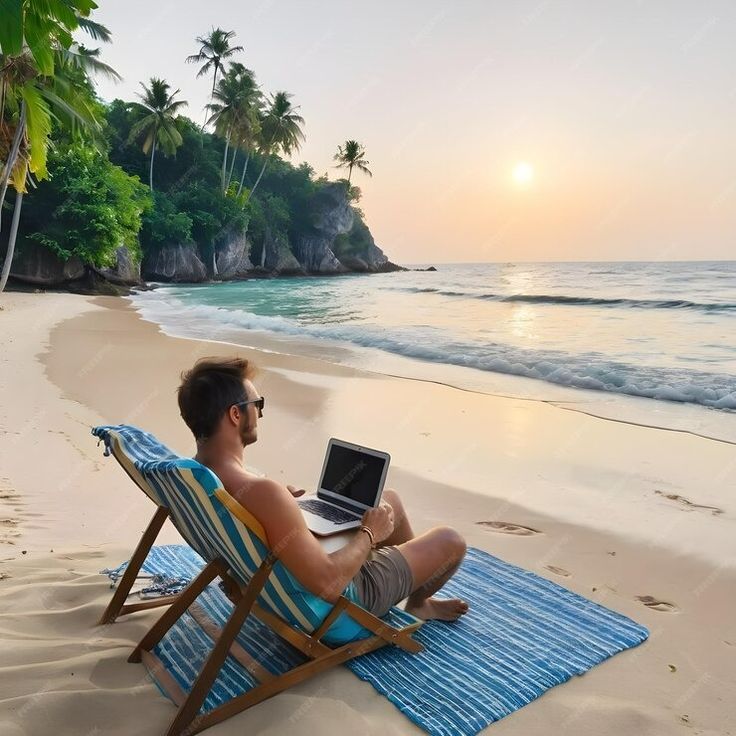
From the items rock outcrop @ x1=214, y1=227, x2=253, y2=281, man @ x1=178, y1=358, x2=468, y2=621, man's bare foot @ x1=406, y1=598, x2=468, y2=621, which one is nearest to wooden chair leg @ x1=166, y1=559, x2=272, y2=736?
man @ x1=178, y1=358, x2=468, y2=621

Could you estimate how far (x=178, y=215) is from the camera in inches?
1521

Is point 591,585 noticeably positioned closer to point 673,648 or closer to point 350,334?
point 673,648

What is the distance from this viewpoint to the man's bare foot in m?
2.91

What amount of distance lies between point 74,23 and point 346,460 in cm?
186

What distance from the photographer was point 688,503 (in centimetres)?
472

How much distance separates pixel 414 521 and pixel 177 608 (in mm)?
2146

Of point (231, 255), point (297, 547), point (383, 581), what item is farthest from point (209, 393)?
point (231, 255)

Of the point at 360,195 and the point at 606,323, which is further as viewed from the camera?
the point at 360,195

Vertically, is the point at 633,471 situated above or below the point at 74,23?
below

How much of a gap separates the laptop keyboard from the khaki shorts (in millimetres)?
198

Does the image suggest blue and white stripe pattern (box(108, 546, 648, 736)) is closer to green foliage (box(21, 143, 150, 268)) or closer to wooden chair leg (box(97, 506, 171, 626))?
wooden chair leg (box(97, 506, 171, 626))

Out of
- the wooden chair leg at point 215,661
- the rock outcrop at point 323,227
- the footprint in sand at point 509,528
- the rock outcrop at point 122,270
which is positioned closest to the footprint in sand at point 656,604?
the footprint in sand at point 509,528

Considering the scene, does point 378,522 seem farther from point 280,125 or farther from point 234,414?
point 280,125

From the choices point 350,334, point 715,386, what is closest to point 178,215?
point 350,334
